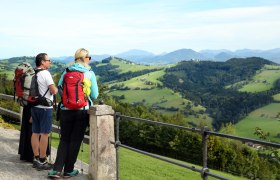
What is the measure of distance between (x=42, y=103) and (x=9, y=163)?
1815mm

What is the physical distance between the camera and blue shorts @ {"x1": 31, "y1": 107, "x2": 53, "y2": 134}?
6449 millimetres

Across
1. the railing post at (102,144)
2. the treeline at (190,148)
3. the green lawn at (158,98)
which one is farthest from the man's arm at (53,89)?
the green lawn at (158,98)

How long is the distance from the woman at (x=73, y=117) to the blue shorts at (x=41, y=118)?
1.83ft

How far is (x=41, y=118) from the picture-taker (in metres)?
6.48

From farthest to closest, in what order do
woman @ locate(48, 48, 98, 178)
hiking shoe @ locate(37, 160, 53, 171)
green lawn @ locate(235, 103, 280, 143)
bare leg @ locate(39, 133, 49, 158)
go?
green lawn @ locate(235, 103, 280, 143), hiking shoe @ locate(37, 160, 53, 171), bare leg @ locate(39, 133, 49, 158), woman @ locate(48, 48, 98, 178)

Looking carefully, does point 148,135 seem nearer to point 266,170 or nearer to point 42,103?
point 266,170

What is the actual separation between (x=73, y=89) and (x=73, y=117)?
49 cm

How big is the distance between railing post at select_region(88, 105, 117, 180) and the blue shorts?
811 mm

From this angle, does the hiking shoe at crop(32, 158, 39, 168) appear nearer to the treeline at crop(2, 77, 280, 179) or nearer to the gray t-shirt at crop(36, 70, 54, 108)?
the gray t-shirt at crop(36, 70, 54, 108)

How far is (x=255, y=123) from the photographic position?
144 m

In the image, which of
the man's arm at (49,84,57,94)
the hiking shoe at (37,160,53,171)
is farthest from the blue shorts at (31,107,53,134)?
the hiking shoe at (37,160,53,171)

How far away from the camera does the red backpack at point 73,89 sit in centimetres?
574

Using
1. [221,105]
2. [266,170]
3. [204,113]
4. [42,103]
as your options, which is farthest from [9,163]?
[221,105]

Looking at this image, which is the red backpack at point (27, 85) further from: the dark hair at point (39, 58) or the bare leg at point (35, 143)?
the bare leg at point (35, 143)
